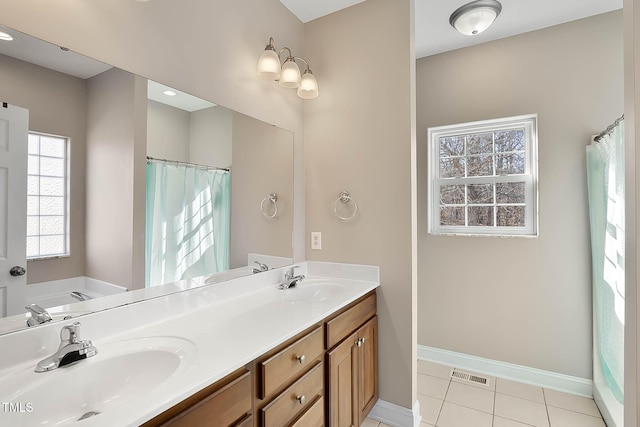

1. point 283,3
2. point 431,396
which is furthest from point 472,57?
point 431,396

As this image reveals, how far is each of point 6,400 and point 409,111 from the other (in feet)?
6.62

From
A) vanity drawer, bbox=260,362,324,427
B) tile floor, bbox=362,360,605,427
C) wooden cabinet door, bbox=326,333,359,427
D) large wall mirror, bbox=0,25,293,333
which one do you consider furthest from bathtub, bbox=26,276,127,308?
tile floor, bbox=362,360,605,427

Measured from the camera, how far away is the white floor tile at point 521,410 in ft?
6.19

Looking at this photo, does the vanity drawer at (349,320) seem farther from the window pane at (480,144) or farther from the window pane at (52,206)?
the window pane at (480,144)

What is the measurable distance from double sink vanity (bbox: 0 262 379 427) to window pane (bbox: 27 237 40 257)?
0.76 feet

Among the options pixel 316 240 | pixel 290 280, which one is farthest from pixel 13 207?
pixel 316 240

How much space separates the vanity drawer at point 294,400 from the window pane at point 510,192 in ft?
6.63

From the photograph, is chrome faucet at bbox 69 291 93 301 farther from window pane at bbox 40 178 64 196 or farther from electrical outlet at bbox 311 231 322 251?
electrical outlet at bbox 311 231 322 251

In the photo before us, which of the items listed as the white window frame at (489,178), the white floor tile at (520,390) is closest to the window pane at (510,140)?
the white window frame at (489,178)

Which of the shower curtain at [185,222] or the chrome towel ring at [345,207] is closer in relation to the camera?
the shower curtain at [185,222]

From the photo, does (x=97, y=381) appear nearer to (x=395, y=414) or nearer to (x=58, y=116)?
(x=58, y=116)

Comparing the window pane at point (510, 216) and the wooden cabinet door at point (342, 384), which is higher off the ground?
the window pane at point (510, 216)

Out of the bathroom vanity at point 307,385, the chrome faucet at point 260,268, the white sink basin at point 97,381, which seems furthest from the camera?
the chrome faucet at point 260,268

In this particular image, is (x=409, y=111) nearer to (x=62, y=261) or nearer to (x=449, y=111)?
(x=449, y=111)
